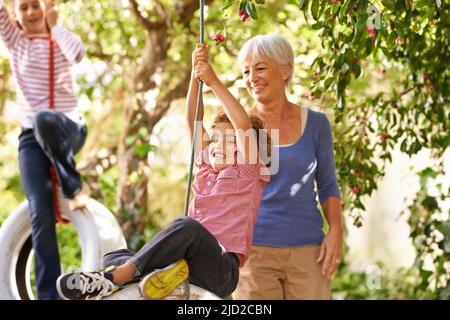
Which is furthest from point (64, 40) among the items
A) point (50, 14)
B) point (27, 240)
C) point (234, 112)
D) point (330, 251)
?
point (330, 251)

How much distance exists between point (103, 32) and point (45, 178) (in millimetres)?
2852

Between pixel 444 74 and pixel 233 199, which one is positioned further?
pixel 444 74

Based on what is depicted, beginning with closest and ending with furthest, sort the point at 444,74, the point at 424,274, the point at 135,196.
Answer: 1. the point at 444,74
2. the point at 424,274
3. the point at 135,196

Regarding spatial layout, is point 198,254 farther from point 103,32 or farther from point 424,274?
point 103,32

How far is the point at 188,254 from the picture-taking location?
7.60 ft

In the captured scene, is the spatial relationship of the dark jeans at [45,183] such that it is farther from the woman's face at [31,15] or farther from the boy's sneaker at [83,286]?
the boy's sneaker at [83,286]

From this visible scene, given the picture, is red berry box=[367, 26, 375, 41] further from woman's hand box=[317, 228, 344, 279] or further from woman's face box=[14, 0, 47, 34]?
woman's face box=[14, 0, 47, 34]

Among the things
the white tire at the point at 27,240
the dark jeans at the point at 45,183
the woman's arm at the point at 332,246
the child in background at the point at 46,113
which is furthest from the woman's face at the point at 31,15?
the woman's arm at the point at 332,246

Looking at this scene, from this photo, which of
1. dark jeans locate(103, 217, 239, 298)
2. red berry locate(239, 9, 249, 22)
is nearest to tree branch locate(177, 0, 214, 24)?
red berry locate(239, 9, 249, 22)

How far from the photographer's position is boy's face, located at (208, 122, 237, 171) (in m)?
2.57

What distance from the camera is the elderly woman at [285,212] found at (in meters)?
2.94

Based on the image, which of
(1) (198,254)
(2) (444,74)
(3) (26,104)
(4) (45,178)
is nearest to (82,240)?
(4) (45,178)

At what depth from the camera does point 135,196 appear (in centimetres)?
583

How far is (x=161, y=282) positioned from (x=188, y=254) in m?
0.12
